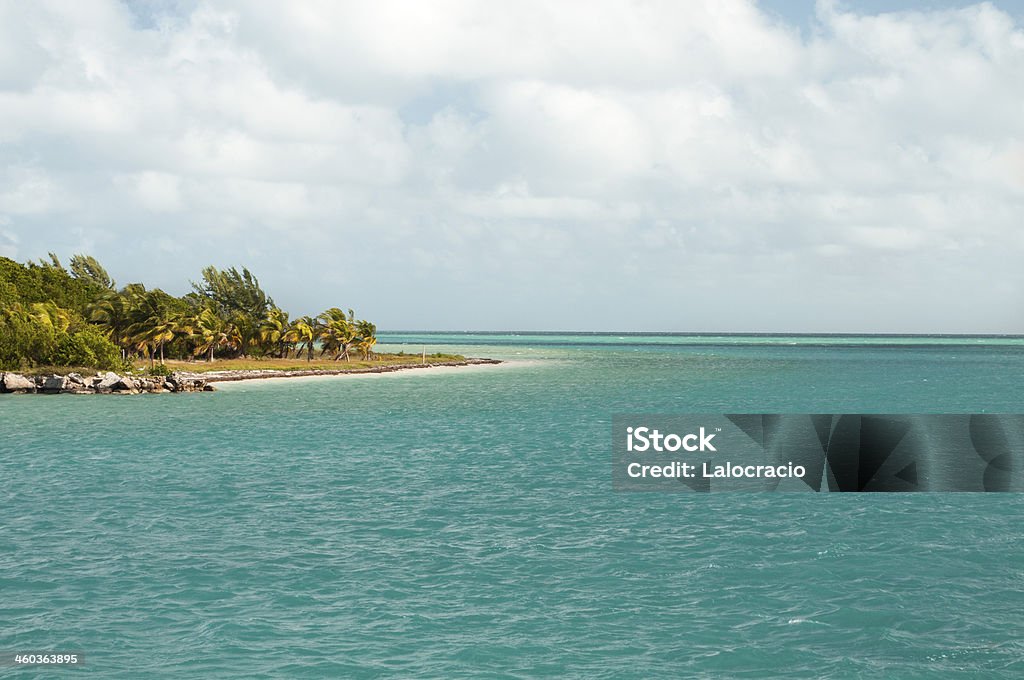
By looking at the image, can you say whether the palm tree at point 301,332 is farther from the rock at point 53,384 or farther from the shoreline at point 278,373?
the rock at point 53,384

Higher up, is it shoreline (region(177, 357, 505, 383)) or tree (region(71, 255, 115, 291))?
tree (region(71, 255, 115, 291))

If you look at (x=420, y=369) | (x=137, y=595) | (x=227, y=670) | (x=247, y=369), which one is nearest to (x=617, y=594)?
(x=227, y=670)

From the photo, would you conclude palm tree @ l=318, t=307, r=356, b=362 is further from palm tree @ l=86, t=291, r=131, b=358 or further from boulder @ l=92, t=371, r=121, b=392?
boulder @ l=92, t=371, r=121, b=392

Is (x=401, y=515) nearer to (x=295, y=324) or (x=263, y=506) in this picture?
(x=263, y=506)

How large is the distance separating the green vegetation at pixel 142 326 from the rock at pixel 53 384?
4543 millimetres

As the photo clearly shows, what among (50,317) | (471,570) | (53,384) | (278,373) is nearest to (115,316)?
(50,317)

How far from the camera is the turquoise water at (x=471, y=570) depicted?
1452cm

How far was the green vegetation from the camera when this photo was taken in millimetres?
79125

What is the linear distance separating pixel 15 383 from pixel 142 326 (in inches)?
1211

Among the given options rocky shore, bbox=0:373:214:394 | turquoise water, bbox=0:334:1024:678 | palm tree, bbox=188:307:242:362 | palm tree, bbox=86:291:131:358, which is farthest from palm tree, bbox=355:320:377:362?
turquoise water, bbox=0:334:1024:678

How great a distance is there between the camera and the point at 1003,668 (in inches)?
551

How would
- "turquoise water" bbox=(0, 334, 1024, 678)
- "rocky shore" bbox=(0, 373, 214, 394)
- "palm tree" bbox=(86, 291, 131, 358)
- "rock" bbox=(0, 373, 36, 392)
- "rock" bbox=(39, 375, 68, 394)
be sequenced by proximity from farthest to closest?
"palm tree" bbox=(86, 291, 131, 358), "rock" bbox=(39, 375, 68, 394), "rocky shore" bbox=(0, 373, 214, 394), "rock" bbox=(0, 373, 36, 392), "turquoise water" bbox=(0, 334, 1024, 678)

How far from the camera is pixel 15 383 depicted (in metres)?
72.3

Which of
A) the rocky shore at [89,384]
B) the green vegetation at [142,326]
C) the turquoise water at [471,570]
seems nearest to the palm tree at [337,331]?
the green vegetation at [142,326]
